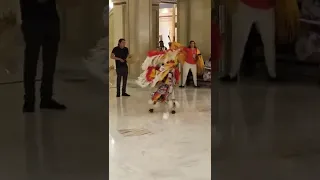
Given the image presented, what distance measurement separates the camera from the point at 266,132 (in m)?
2.67

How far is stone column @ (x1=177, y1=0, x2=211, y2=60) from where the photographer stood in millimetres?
13625

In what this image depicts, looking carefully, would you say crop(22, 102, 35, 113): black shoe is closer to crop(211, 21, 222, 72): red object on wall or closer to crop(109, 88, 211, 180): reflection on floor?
crop(211, 21, 222, 72): red object on wall

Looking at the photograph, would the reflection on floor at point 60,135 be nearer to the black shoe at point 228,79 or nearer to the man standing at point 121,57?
the black shoe at point 228,79

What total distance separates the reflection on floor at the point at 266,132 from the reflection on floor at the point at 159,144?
120 cm

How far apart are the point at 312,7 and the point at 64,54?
144 cm

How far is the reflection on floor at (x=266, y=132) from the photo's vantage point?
8.41 feet

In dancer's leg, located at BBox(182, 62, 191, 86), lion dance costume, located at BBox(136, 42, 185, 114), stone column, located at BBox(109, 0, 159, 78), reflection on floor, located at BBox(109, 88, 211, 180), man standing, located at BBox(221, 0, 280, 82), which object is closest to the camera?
man standing, located at BBox(221, 0, 280, 82)

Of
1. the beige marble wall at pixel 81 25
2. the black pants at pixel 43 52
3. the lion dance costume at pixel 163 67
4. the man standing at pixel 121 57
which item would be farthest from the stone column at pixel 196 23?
the black pants at pixel 43 52

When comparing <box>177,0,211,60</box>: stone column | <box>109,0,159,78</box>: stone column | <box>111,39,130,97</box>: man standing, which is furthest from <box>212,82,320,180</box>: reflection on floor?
<box>109,0,159,78</box>: stone column

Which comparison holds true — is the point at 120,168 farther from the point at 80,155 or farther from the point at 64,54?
the point at 64,54

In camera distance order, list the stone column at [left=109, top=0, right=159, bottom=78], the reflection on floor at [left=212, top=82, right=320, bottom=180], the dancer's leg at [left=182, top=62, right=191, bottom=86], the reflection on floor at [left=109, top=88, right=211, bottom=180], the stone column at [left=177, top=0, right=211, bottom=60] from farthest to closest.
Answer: the stone column at [left=109, top=0, right=159, bottom=78] < the stone column at [left=177, top=0, right=211, bottom=60] < the dancer's leg at [left=182, top=62, right=191, bottom=86] < the reflection on floor at [left=109, top=88, right=211, bottom=180] < the reflection on floor at [left=212, top=82, right=320, bottom=180]

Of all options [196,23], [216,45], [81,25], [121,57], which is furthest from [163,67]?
[196,23]

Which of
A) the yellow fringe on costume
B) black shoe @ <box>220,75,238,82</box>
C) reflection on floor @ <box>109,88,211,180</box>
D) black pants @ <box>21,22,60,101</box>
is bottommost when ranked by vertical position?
reflection on floor @ <box>109,88,211,180</box>

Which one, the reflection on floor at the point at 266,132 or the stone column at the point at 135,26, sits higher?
the stone column at the point at 135,26
